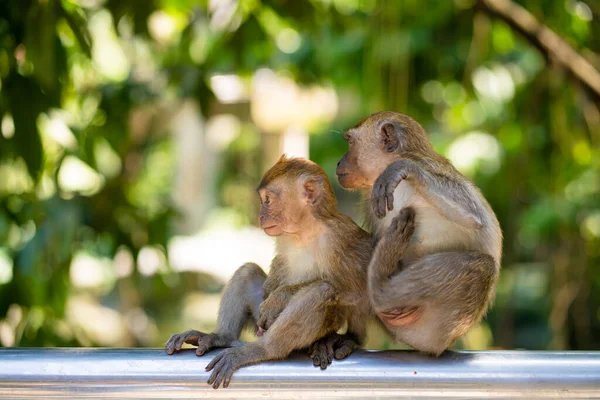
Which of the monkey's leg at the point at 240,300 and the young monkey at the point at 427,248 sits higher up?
the young monkey at the point at 427,248

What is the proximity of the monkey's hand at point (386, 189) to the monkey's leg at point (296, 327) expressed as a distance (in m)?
0.29

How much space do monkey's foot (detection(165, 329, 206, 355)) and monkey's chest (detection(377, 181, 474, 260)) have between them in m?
0.60

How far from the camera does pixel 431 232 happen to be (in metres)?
2.22

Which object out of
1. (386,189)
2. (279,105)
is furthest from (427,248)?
(279,105)

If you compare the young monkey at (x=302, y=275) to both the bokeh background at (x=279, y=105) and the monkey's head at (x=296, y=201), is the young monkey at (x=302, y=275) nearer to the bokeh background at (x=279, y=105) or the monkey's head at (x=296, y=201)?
the monkey's head at (x=296, y=201)

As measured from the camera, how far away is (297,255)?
249 cm

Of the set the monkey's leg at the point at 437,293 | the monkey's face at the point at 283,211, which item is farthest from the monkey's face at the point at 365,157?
the monkey's leg at the point at 437,293

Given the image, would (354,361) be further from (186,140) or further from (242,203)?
(186,140)

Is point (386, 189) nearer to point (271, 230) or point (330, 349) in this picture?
point (330, 349)

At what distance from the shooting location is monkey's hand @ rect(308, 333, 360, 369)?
68.5 inches

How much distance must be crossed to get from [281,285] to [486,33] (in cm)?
245

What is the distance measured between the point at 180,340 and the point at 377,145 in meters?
0.87

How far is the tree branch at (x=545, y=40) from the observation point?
13.5ft

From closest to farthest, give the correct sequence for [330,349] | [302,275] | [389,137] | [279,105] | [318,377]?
[318,377], [330,349], [389,137], [302,275], [279,105]
